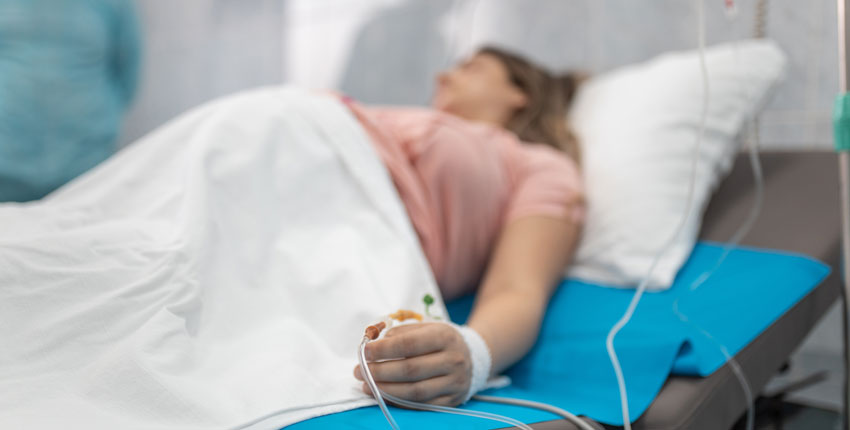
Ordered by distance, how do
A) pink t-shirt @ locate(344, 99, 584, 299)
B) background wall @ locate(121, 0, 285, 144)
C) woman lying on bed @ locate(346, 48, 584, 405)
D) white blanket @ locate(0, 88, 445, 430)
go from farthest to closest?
background wall @ locate(121, 0, 285, 144), pink t-shirt @ locate(344, 99, 584, 299), woman lying on bed @ locate(346, 48, 584, 405), white blanket @ locate(0, 88, 445, 430)

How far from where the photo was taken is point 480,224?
3.80ft

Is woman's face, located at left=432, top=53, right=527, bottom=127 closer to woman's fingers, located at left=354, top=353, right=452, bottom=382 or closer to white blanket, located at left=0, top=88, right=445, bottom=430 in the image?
white blanket, located at left=0, top=88, right=445, bottom=430

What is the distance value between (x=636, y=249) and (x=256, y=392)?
79 cm

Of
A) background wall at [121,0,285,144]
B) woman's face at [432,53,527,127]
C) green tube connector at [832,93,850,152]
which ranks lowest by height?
background wall at [121,0,285,144]

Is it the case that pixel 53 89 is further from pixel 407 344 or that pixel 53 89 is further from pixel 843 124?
pixel 843 124

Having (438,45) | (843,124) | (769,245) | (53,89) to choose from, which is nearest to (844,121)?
(843,124)

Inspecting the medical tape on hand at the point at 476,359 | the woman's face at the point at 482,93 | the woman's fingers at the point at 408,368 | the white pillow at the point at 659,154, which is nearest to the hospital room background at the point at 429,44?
the white pillow at the point at 659,154

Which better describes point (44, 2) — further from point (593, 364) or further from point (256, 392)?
point (593, 364)

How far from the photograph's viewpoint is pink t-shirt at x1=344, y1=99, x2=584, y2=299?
44.4 inches

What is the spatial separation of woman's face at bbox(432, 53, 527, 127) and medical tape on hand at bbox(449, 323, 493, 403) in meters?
0.91

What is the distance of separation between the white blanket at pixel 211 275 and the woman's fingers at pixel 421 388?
1.2 inches

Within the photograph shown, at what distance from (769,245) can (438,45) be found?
5.18 feet

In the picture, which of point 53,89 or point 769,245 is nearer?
point 769,245

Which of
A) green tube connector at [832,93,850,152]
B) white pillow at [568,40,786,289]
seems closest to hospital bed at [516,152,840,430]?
white pillow at [568,40,786,289]
